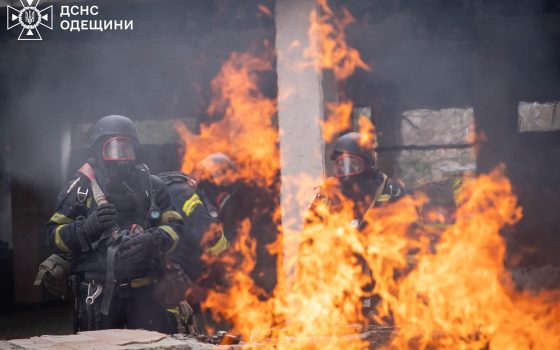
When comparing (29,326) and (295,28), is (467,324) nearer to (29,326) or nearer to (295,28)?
(295,28)

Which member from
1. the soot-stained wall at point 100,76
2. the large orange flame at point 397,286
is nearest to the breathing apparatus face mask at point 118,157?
the large orange flame at point 397,286

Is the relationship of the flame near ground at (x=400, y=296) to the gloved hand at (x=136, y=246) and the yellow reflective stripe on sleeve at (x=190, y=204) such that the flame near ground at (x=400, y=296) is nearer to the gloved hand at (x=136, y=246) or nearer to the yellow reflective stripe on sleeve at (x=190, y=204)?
the gloved hand at (x=136, y=246)

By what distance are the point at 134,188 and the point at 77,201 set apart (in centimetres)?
39

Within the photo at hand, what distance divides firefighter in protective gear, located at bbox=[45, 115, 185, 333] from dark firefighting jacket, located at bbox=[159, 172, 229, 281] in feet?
0.94

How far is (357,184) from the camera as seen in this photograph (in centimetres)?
576

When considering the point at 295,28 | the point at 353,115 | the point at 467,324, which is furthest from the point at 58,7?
the point at 467,324

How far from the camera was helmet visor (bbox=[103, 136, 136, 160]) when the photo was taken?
4.93m

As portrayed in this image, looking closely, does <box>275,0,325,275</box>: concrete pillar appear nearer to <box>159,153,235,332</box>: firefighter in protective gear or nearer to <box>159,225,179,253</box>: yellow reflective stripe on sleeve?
<box>159,153,235,332</box>: firefighter in protective gear

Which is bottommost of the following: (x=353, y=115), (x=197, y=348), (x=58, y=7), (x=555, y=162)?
(x=197, y=348)

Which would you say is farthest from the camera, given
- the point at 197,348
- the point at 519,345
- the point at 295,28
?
the point at 295,28

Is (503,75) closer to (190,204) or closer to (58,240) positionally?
(190,204)

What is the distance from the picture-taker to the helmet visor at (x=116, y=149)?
493 cm

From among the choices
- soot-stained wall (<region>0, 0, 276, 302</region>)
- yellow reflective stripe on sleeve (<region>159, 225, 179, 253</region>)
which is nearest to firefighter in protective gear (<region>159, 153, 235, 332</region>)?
yellow reflective stripe on sleeve (<region>159, 225, 179, 253</region>)

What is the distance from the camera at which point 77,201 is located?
15.9 feet
